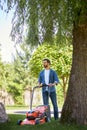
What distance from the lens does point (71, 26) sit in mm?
7227

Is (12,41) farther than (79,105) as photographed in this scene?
Yes

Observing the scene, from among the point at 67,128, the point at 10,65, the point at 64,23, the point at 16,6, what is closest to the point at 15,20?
the point at 16,6

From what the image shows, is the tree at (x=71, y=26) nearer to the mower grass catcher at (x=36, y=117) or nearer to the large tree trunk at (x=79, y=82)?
the large tree trunk at (x=79, y=82)

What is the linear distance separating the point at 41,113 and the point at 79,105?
2.78 ft

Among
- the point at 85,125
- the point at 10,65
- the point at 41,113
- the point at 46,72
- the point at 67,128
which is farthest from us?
the point at 10,65

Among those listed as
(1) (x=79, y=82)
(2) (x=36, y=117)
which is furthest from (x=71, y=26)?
(2) (x=36, y=117)

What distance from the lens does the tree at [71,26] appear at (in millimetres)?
6605

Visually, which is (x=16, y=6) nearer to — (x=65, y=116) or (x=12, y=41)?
(x=12, y=41)

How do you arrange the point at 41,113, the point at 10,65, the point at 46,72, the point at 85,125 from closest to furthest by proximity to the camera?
the point at 85,125, the point at 41,113, the point at 46,72, the point at 10,65

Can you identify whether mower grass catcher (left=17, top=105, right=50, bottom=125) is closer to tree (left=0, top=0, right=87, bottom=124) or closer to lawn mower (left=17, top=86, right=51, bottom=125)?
lawn mower (left=17, top=86, right=51, bottom=125)

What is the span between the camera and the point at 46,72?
26.5 feet

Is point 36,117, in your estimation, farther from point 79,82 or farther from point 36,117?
point 79,82

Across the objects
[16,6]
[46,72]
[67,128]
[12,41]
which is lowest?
[67,128]

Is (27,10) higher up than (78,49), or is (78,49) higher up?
(27,10)
